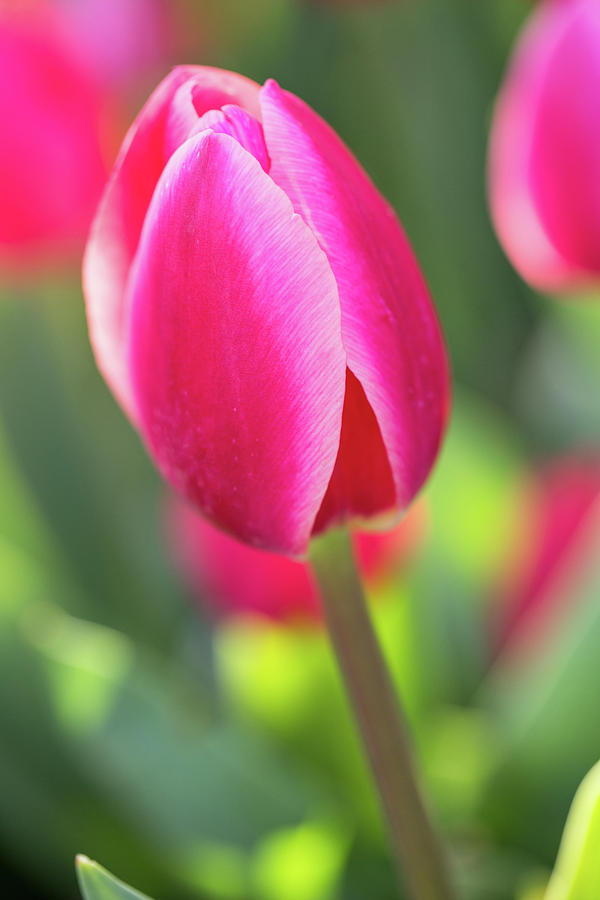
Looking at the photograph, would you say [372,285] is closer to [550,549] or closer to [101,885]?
[101,885]

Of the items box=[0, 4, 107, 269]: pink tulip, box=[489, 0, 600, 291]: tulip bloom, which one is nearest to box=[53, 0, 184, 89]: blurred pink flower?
box=[0, 4, 107, 269]: pink tulip

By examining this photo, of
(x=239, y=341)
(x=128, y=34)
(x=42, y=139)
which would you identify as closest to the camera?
(x=239, y=341)

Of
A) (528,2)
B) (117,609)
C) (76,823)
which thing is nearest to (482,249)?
(528,2)

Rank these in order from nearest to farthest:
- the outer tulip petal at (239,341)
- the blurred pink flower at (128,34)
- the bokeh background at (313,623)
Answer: the outer tulip petal at (239,341) → the bokeh background at (313,623) → the blurred pink flower at (128,34)

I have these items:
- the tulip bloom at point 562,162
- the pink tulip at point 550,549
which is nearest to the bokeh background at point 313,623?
A: the pink tulip at point 550,549

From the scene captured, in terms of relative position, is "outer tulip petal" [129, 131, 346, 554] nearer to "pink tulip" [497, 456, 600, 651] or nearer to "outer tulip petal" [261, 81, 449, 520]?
"outer tulip petal" [261, 81, 449, 520]

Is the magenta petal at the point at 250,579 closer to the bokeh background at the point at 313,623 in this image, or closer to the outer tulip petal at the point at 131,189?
the bokeh background at the point at 313,623

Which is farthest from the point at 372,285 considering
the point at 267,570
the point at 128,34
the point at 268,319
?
the point at 128,34
